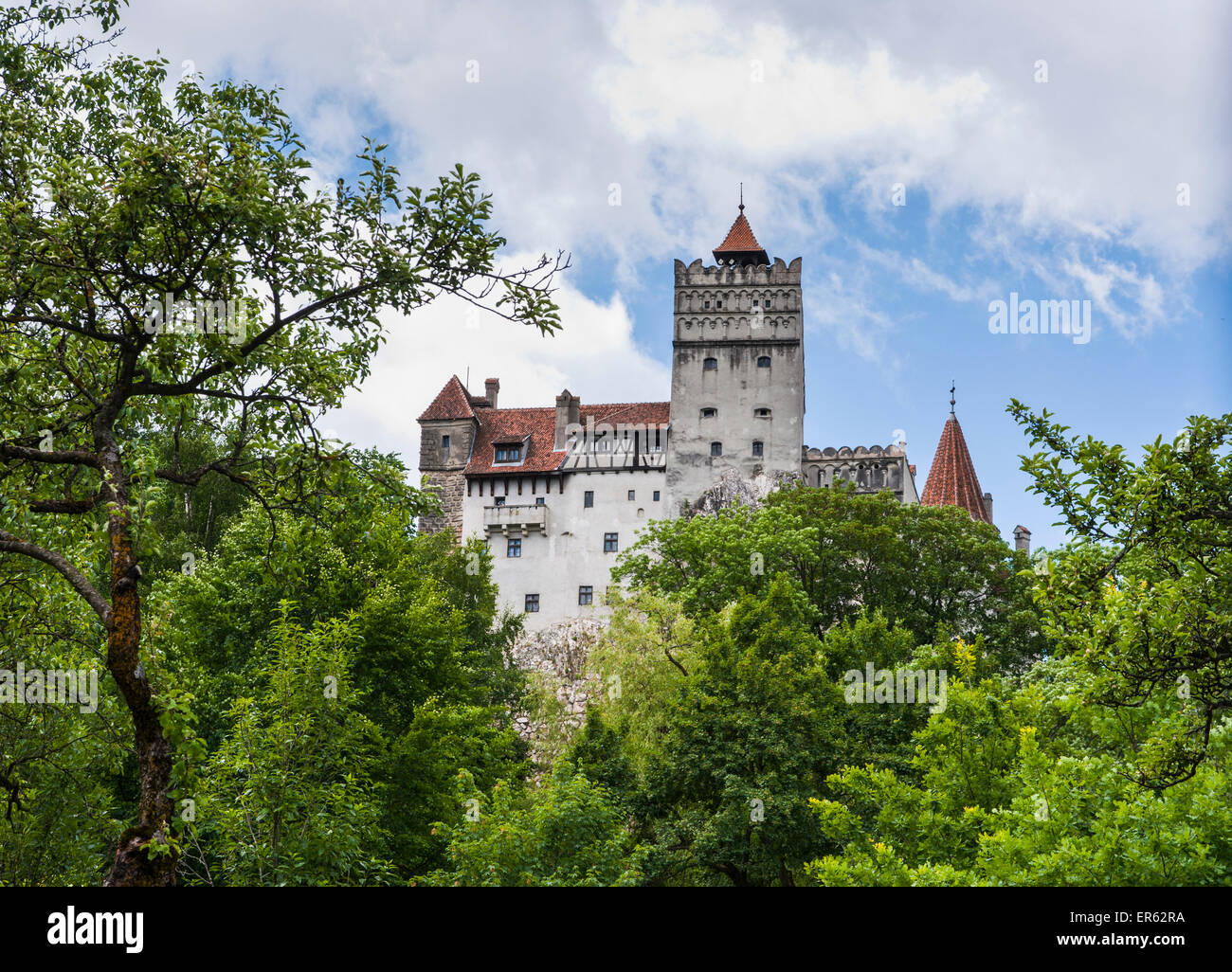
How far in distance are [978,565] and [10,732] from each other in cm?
3719

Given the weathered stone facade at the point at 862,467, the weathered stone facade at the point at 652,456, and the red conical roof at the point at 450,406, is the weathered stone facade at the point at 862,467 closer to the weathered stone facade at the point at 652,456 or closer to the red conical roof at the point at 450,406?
the weathered stone facade at the point at 652,456

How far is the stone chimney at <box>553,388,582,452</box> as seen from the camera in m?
65.4

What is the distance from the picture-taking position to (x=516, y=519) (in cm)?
6247

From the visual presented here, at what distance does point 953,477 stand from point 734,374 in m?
12.8

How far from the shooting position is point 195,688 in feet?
82.7

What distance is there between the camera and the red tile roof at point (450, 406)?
219 feet

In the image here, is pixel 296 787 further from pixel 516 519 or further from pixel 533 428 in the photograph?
pixel 533 428

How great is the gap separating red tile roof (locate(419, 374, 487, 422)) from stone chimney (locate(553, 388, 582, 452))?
4857 mm

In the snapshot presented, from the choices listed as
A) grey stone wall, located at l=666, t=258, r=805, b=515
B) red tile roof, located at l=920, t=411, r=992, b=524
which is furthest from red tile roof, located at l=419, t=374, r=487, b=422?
red tile roof, located at l=920, t=411, r=992, b=524

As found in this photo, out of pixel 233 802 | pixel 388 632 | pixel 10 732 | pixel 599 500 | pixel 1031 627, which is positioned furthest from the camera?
pixel 599 500

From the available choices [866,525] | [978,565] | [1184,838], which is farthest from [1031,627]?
[1184,838]

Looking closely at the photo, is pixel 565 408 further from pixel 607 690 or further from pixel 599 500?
pixel 607 690

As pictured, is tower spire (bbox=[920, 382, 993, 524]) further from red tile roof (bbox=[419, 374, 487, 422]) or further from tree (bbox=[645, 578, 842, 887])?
tree (bbox=[645, 578, 842, 887])

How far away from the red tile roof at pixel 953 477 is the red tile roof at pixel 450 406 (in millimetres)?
24950
